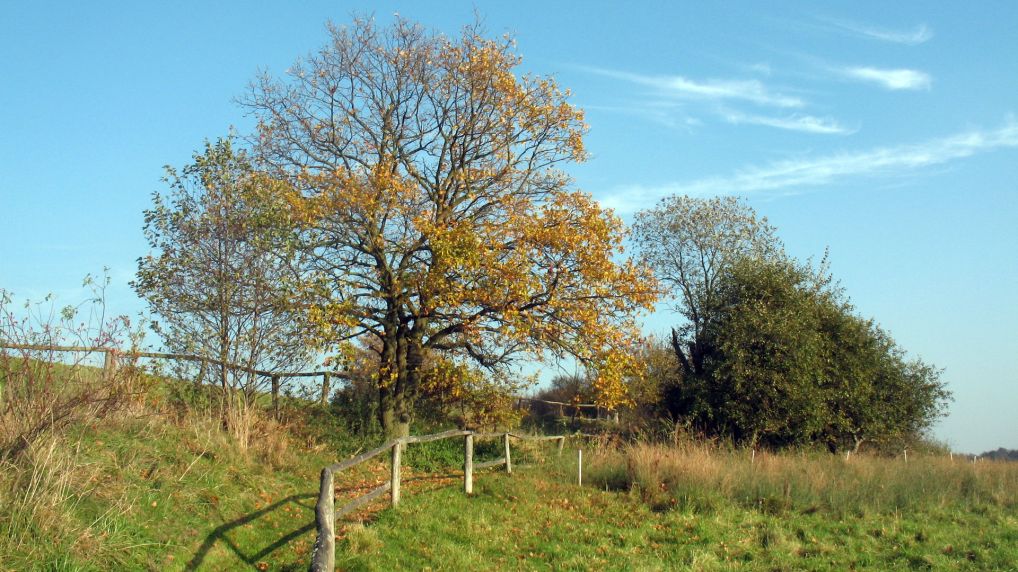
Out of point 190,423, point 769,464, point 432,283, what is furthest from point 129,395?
point 769,464

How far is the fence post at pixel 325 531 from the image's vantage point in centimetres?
771

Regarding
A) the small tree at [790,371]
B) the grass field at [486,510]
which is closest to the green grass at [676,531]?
the grass field at [486,510]

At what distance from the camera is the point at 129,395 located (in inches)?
510

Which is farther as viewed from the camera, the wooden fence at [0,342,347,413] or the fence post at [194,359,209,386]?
the fence post at [194,359,209,386]

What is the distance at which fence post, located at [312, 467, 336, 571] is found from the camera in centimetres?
771

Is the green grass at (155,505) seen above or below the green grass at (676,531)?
above

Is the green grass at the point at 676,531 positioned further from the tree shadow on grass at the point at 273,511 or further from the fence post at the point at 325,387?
the fence post at the point at 325,387

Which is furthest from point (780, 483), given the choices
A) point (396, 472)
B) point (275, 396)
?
point (275, 396)

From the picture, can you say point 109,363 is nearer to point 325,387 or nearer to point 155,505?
point 155,505

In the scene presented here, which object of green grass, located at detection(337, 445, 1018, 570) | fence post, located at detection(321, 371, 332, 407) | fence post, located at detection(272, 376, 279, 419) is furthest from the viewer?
fence post, located at detection(321, 371, 332, 407)

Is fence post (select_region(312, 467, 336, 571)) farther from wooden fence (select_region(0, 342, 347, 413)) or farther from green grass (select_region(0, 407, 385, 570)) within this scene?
wooden fence (select_region(0, 342, 347, 413))

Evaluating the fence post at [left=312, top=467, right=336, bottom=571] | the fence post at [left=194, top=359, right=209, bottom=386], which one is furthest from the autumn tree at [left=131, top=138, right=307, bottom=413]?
the fence post at [left=312, top=467, right=336, bottom=571]

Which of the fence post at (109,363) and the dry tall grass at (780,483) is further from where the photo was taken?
the dry tall grass at (780,483)

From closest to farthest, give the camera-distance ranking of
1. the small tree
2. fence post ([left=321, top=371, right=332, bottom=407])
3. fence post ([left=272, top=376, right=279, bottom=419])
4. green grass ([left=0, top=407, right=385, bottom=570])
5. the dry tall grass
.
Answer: green grass ([left=0, top=407, right=385, bottom=570]) → the dry tall grass → fence post ([left=272, top=376, right=279, bottom=419]) → fence post ([left=321, top=371, right=332, bottom=407]) → the small tree
